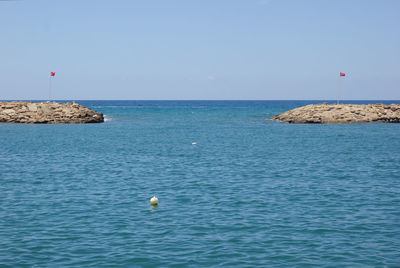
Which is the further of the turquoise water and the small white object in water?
the small white object in water

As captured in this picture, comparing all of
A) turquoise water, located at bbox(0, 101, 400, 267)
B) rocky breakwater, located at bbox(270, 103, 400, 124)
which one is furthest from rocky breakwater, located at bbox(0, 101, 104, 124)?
turquoise water, located at bbox(0, 101, 400, 267)

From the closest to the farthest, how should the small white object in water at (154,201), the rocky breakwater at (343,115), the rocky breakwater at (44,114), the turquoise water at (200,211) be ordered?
the turquoise water at (200,211) < the small white object in water at (154,201) < the rocky breakwater at (44,114) < the rocky breakwater at (343,115)

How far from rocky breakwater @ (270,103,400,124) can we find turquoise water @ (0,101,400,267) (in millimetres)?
50882

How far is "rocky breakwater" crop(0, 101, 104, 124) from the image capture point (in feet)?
290

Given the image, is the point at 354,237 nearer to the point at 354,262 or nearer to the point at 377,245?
the point at 377,245

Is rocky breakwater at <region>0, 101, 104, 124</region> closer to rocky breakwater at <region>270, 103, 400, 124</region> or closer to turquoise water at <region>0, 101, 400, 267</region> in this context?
rocky breakwater at <region>270, 103, 400, 124</region>

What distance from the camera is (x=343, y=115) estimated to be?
300 ft

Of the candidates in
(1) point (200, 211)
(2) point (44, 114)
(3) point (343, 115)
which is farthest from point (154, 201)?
(3) point (343, 115)

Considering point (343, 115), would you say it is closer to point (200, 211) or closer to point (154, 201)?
point (200, 211)

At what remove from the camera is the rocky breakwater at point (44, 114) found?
88.4 meters

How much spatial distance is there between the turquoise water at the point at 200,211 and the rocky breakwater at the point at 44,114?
1913 inches

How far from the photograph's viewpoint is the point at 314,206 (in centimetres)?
2209

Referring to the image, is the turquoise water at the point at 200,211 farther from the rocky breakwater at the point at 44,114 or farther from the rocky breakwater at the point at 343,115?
the rocky breakwater at the point at 343,115

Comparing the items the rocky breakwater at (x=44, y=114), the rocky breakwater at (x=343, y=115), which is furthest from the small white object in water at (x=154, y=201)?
the rocky breakwater at (x=343, y=115)
